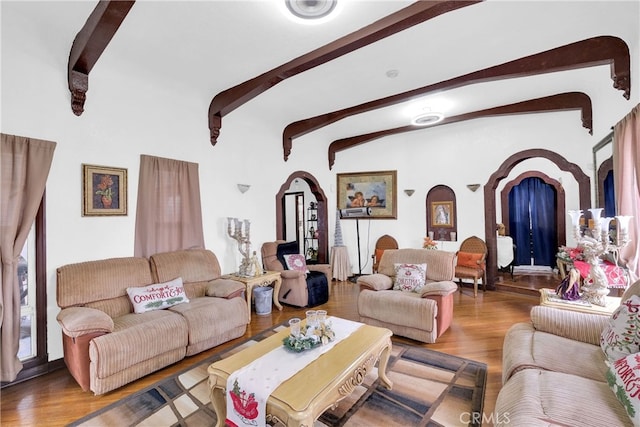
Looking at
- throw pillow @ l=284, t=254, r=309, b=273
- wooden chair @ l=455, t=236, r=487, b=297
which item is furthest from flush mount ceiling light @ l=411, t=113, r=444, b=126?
throw pillow @ l=284, t=254, r=309, b=273

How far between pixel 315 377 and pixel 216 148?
351 cm

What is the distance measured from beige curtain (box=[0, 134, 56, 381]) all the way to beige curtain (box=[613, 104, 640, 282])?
525 centimetres

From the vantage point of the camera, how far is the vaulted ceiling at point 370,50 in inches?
93.0

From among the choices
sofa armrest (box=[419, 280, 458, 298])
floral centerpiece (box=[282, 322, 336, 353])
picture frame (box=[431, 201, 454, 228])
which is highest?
picture frame (box=[431, 201, 454, 228])

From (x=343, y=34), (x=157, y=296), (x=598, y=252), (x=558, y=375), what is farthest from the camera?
(x=157, y=296)

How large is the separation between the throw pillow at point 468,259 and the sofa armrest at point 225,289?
371cm

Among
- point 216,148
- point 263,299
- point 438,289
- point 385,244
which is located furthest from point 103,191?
point 385,244

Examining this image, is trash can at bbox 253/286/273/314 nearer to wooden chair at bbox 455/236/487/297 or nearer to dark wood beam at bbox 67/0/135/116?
dark wood beam at bbox 67/0/135/116

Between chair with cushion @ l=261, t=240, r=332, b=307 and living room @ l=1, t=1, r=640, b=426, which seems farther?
chair with cushion @ l=261, t=240, r=332, b=307

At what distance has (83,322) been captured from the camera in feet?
7.69

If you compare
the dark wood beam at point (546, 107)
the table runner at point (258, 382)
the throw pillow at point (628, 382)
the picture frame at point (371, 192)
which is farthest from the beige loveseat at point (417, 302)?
the dark wood beam at point (546, 107)

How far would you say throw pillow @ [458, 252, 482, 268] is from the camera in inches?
197

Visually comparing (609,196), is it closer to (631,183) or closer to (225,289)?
(631,183)

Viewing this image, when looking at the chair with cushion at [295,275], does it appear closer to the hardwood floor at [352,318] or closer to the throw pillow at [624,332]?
the hardwood floor at [352,318]
